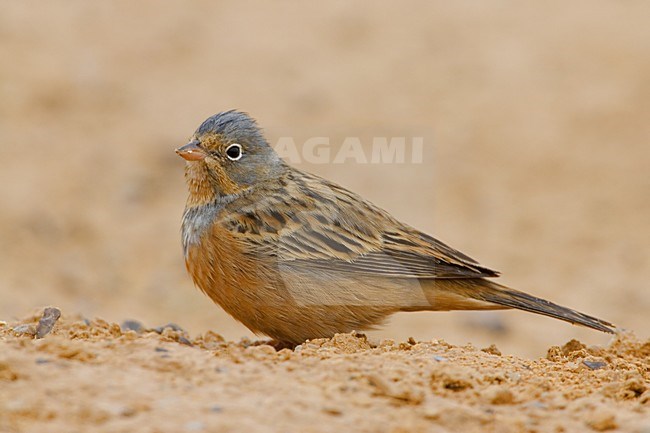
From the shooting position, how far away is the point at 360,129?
15.1 metres

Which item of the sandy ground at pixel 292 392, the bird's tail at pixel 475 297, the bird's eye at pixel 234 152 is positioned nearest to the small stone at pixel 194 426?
the sandy ground at pixel 292 392

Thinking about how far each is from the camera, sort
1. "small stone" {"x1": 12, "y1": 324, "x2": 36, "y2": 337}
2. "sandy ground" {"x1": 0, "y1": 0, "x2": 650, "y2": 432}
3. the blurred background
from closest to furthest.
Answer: "small stone" {"x1": 12, "y1": 324, "x2": 36, "y2": 337}
"sandy ground" {"x1": 0, "y1": 0, "x2": 650, "y2": 432}
the blurred background

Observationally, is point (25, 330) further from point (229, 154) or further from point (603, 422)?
point (603, 422)

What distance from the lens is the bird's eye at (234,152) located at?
8102 mm

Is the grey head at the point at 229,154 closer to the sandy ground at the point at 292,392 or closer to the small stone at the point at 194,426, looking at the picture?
the sandy ground at the point at 292,392

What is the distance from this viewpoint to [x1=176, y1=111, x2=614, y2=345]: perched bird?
7.27 m

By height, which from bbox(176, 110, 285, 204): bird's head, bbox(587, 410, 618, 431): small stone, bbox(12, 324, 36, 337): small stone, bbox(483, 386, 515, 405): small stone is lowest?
bbox(587, 410, 618, 431): small stone

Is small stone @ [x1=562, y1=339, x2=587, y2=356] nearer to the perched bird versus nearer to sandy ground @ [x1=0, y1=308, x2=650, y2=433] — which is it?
the perched bird

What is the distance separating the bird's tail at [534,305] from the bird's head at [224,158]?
1956 mm

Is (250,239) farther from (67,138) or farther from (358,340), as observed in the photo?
(67,138)

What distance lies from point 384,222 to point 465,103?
8625mm

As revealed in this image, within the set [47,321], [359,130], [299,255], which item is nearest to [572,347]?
[299,255]

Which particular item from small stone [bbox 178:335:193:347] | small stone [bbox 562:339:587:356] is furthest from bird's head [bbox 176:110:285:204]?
small stone [bbox 562:339:587:356]

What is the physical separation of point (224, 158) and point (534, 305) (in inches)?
104
